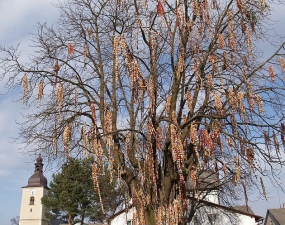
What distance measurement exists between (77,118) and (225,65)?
3578 mm

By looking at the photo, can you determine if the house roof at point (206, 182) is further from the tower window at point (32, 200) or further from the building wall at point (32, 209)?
the tower window at point (32, 200)

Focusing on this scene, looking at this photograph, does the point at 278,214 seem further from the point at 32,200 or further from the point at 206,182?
the point at 32,200

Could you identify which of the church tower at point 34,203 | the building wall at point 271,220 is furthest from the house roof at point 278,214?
the church tower at point 34,203

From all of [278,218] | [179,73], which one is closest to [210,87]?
[179,73]

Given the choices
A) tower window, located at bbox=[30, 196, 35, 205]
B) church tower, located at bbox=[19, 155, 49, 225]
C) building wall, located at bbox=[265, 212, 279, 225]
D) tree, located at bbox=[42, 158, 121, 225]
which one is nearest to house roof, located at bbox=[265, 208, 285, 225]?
building wall, located at bbox=[265, 212, 279, 225]

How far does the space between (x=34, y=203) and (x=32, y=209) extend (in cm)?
84

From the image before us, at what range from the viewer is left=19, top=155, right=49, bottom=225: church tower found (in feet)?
143

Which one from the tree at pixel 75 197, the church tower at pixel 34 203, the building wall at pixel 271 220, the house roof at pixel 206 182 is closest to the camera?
the house roof at pixel 206 182

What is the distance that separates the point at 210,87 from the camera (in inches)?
269

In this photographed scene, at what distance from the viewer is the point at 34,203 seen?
148ft

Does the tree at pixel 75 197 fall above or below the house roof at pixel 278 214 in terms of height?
above

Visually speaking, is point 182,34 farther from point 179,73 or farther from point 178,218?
point 178,218

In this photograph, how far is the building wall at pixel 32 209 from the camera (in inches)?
1708

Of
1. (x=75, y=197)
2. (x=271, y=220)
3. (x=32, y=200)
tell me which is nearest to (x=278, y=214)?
(x=271, y=220)
